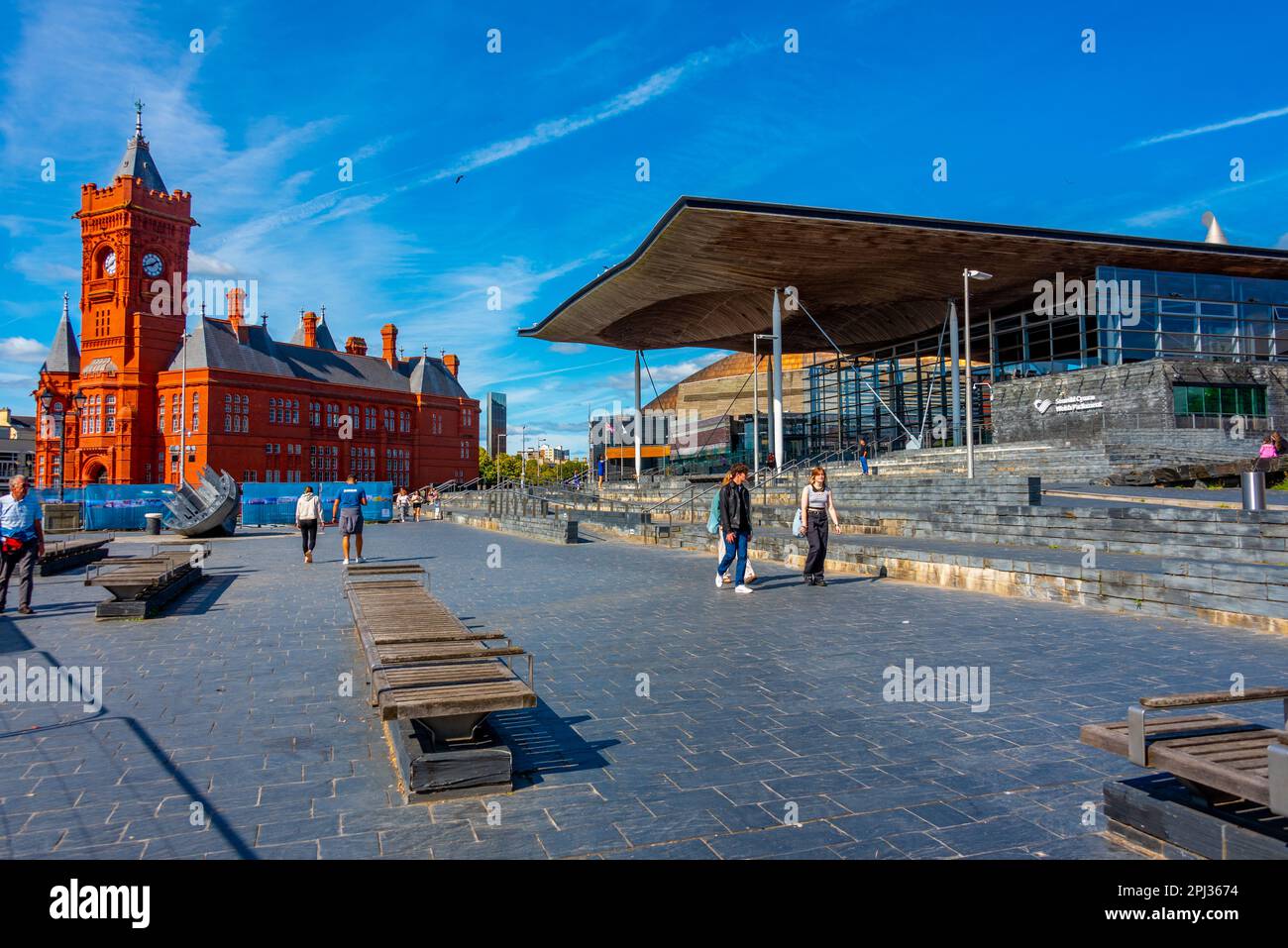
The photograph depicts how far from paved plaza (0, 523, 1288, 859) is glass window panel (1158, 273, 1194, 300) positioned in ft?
97.0

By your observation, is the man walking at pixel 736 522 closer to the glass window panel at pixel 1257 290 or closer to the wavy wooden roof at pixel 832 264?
the wavy wooden roof at pixel 832 264

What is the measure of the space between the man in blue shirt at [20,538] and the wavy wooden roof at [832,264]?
20705 millimetres

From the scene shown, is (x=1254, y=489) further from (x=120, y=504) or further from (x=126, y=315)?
(x=126, y=315)

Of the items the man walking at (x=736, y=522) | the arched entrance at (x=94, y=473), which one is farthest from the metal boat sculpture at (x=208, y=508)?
the arched entrance at (x=94, y=473)

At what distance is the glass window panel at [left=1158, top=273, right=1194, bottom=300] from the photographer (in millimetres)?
33000

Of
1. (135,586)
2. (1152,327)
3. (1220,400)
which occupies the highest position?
(1152,327)

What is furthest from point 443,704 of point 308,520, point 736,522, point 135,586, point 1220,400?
point 1220,400

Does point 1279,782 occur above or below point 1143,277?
below

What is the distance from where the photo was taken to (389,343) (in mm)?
86500

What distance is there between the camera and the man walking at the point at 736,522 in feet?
38.4

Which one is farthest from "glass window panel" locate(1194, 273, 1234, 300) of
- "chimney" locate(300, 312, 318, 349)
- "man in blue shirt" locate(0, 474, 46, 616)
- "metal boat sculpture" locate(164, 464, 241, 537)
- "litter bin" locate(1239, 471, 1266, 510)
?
"chimney" locate(300, 312, 318, 349)

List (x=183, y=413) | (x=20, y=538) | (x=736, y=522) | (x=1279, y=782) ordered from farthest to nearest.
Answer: (x=183, y=413), (x=736, y=522), (x=20, y=538), (x=1279, y=782)

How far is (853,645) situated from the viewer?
7.77 m

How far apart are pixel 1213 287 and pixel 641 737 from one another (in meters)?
38.1
